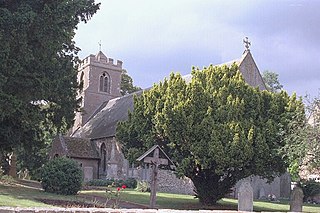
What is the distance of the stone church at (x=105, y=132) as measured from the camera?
32.0 metres

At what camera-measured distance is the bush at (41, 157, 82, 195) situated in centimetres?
2127

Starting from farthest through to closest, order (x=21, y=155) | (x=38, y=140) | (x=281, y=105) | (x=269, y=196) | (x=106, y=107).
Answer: (x=106, y=107) → (x=21, y=155) → (x=269, y=196) → (x=38, y=140) → (x=281, y=105)

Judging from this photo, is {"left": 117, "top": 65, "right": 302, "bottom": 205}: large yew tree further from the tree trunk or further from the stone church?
the stone church

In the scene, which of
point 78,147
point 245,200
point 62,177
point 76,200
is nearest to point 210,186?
point 245,200

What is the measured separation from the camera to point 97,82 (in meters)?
49.2

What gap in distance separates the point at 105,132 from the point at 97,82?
37.4ft

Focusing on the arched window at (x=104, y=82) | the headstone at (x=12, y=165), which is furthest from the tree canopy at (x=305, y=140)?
the arched window at (x=104, y=82)

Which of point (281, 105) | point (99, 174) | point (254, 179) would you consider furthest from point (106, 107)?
point (281, 105)

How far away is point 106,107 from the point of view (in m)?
46.0

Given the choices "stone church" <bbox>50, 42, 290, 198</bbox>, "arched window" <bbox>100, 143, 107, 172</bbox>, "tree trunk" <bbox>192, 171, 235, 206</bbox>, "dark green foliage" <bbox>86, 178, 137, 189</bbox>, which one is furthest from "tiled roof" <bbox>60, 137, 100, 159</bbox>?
"tree trunk" <bbox>192, 171, 235, 206</bbox>

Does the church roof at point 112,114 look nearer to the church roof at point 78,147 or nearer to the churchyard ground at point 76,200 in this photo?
the church roof at point 78,147

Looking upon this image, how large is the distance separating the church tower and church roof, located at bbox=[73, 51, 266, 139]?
138 cm

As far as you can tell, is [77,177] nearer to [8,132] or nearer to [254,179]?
[8,132]

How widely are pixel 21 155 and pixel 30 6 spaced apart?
23483mm
